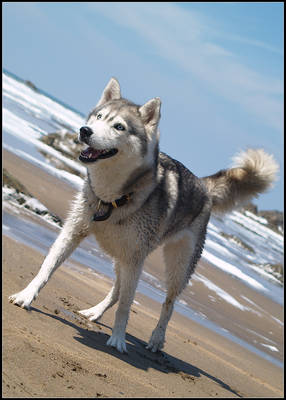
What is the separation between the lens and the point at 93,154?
573 cm

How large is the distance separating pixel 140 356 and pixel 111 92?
2741 mm

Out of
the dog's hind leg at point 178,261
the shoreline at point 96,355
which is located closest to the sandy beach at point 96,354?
the shoreline at point 96,355

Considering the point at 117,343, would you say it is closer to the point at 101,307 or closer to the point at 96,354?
the point at 96,354

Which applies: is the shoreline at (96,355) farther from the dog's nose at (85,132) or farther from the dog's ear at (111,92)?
the dog's ear at (111,92)

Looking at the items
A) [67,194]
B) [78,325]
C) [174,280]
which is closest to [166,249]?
[174,280]

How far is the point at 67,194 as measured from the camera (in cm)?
1723

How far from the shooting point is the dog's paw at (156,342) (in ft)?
22.9

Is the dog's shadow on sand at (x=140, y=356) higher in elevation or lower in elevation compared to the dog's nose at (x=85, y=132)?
lower

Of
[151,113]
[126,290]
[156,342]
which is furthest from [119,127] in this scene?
[156,342]

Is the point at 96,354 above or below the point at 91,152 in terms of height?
below

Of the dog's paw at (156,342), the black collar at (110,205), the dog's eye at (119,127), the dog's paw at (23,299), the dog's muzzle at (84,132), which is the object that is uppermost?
the dog's eye at (119,127)

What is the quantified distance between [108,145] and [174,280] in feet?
8.38

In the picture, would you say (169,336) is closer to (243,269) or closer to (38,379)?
(38,379)

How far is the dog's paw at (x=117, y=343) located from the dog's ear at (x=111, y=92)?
2.38 meters
